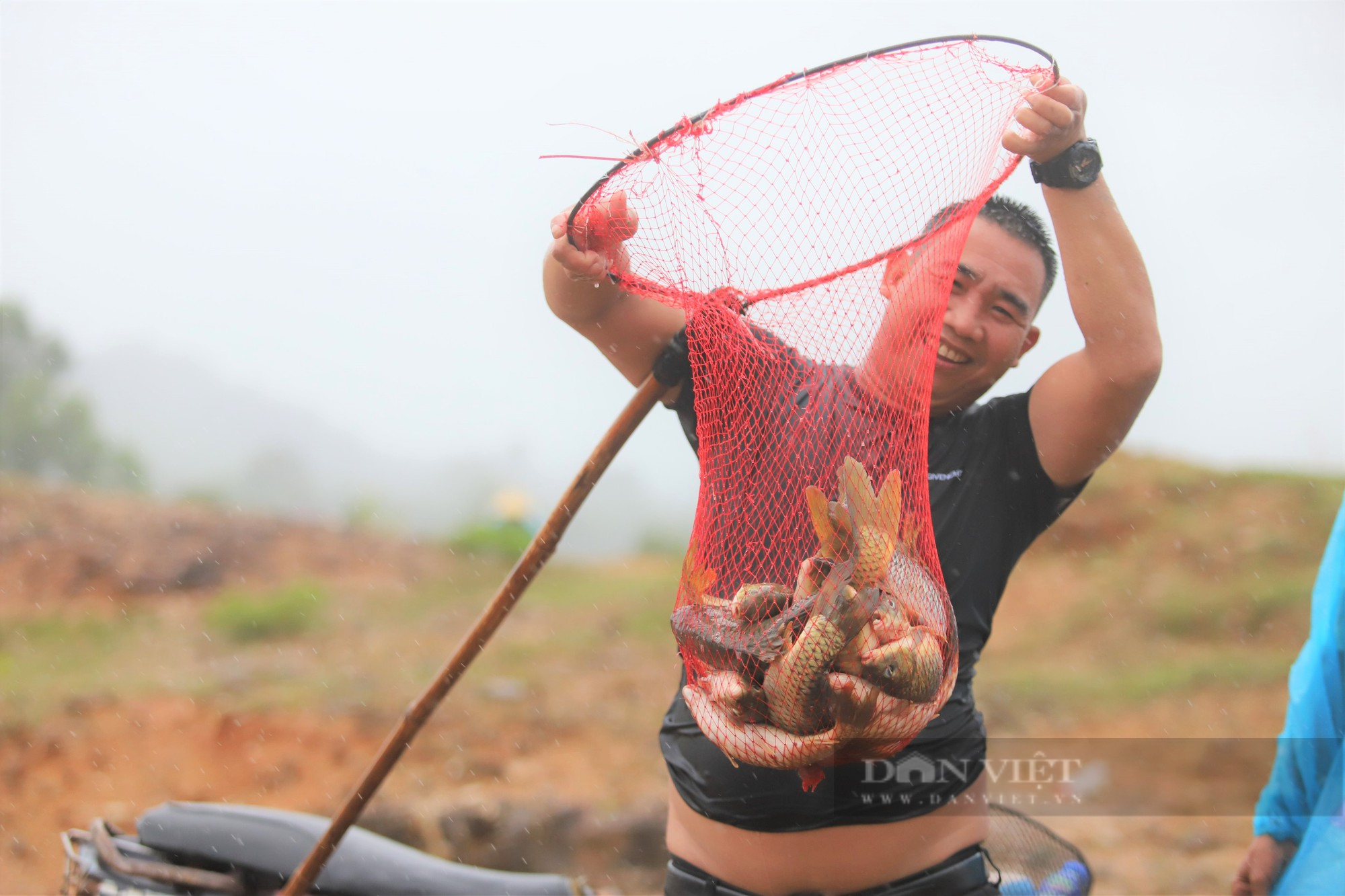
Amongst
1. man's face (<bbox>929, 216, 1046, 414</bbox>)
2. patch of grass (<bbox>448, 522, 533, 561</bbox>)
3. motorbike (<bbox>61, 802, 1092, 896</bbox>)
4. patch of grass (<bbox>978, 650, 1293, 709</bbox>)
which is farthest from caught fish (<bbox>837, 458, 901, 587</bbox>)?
patch of grass (<bbox>448, 522, 533, 561</bbox>)

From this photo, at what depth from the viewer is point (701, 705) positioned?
1.46m

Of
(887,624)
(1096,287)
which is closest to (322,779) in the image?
(887,624)

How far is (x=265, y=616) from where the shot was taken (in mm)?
9023

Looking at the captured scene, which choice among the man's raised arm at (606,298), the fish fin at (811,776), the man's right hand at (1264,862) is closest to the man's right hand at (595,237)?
the man's raised arm at (606,298)

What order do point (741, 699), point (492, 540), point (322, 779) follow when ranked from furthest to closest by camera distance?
point (492, 540), point (322, 779), point (741, 699)

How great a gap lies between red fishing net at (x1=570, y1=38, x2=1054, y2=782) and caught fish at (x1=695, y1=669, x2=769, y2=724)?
13 mm

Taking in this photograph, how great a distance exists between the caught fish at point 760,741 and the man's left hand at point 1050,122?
0.99 metres

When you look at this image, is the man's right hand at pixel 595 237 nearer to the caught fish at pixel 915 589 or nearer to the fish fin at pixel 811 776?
the caught fish at pixel 915 589

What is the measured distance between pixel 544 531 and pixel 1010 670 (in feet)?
27.2

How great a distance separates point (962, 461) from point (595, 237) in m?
0.84

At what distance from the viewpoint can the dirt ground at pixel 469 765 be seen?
5.44 meters

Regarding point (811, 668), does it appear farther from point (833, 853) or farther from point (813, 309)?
point (813, 309)

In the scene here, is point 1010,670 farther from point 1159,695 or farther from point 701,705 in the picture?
point 701,705

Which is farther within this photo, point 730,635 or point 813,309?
point 813,309
